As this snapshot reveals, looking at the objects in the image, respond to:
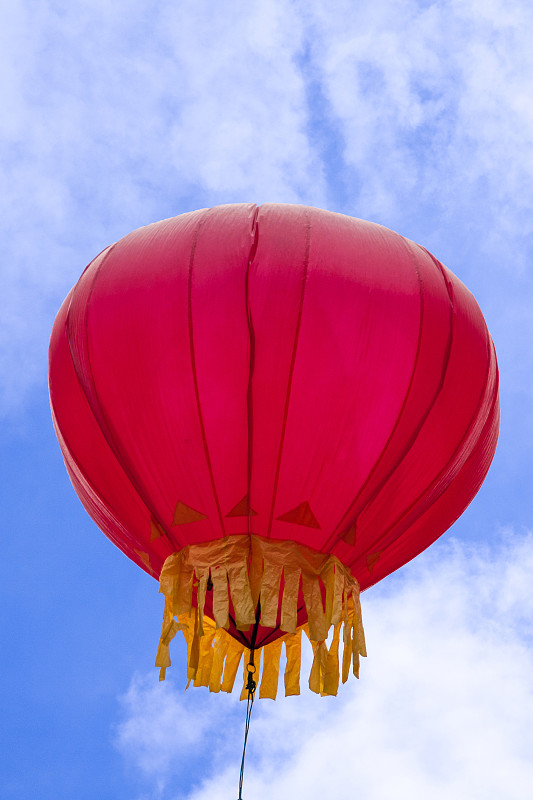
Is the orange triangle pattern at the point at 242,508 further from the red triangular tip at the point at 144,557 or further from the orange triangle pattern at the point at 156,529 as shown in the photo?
the red triangular tip at the point at 144,557

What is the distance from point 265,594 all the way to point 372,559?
0.67 meters

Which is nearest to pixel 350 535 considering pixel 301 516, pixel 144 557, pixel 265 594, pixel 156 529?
pixel 301 516

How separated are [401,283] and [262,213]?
689 millimetres

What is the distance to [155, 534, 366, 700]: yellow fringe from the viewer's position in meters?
4.48

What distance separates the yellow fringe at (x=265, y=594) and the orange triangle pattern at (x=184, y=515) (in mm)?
122

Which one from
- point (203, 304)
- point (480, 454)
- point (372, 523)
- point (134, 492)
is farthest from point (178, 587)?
point (480, 454)

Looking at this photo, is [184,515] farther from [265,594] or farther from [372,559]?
[372,559]

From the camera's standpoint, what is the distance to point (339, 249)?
15.3ft

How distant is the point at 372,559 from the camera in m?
4.95

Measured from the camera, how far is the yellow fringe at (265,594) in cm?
448

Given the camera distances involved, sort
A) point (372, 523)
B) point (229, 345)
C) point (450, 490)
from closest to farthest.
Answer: point (229, 345)
point (372, 523)
point (450, 490)

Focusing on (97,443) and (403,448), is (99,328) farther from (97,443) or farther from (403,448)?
(403,448)

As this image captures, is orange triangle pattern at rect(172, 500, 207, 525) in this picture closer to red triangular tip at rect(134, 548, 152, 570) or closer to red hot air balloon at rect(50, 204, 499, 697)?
red hot air balloon at rect(50, 204, 499, 697)

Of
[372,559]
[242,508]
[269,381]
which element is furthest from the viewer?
[372,559]
